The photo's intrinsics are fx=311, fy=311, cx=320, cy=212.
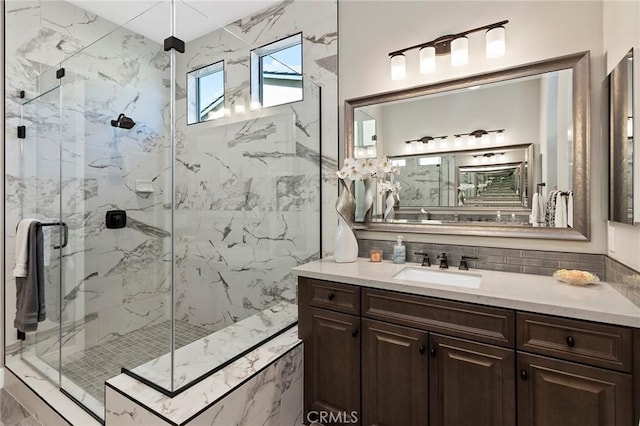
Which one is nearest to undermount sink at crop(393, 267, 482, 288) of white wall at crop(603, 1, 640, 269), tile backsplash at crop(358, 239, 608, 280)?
tile backsplash at crop(358, 239, 608, 280)

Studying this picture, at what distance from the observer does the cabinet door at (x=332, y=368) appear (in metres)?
1.68

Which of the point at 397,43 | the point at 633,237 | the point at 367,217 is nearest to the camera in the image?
the point at 633,237

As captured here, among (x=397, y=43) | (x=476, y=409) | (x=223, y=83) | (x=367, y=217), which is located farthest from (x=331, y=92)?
(x=476, y=409)

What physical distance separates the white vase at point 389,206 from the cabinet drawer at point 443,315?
739 millimetres

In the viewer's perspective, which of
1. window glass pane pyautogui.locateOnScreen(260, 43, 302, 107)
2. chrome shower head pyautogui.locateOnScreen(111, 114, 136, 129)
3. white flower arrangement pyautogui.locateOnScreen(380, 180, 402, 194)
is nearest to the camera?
white flower arrangement pyautogui.locateOnScreen(380, 180, 402, 194)

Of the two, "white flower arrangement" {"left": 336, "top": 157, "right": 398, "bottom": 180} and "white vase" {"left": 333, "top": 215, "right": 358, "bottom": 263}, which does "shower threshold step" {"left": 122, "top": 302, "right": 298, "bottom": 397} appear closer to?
"white vase" {"left": 333, "top": 215, "right": 358, "bottom": 263}

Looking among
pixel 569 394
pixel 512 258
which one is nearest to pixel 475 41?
pixel 512 258

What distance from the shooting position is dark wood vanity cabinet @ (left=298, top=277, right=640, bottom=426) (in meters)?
1.16

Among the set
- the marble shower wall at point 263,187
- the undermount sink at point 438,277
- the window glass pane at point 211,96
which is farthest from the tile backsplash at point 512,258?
the window glass pane at point 211,96

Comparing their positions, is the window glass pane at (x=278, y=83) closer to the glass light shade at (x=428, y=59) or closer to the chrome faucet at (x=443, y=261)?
the glass light shade at (x=428, y=59)

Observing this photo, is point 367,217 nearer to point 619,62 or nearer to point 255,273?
point 255,273

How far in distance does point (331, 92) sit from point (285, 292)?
1.62 metres

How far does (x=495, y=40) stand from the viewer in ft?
5.78

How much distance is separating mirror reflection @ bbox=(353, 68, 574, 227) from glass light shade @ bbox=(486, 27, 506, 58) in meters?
0.17
